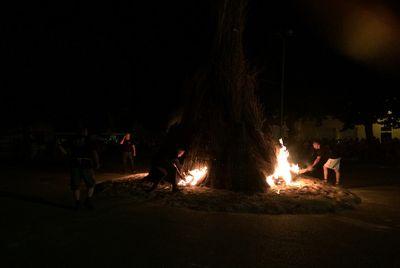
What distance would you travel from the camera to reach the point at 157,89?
40375 mm

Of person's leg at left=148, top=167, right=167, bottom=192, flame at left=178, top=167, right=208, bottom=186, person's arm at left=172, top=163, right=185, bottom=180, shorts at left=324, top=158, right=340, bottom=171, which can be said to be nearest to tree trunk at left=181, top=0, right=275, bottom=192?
flame at left=178, top=167, right=208, bottom=186

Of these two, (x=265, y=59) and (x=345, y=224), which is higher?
(x=265, y=59)

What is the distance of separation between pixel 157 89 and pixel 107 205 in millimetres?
30668

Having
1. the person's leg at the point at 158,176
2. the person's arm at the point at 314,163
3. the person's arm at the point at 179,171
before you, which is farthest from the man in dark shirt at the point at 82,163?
the person's arm at the point at 314,163

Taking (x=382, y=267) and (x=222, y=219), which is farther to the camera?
(x=222, y=219)

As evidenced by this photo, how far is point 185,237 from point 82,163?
3486 millimetres

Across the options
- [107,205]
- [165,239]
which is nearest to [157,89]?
[107,205]

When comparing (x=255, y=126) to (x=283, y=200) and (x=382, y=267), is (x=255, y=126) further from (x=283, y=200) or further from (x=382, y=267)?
(x=382, y=267)

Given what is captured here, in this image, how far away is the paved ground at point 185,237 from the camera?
6.21 metres

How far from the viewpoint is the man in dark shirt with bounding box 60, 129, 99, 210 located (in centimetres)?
981

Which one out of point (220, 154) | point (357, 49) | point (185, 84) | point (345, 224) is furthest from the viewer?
point (357, 49)

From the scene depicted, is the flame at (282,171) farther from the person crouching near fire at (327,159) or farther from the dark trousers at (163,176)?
the dark trousers at (163,176)

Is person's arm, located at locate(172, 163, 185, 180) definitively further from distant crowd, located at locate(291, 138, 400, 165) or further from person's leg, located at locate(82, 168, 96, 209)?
distant crowd, located at locate(291, 138, 400, 165)

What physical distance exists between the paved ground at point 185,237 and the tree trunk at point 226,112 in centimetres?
311
